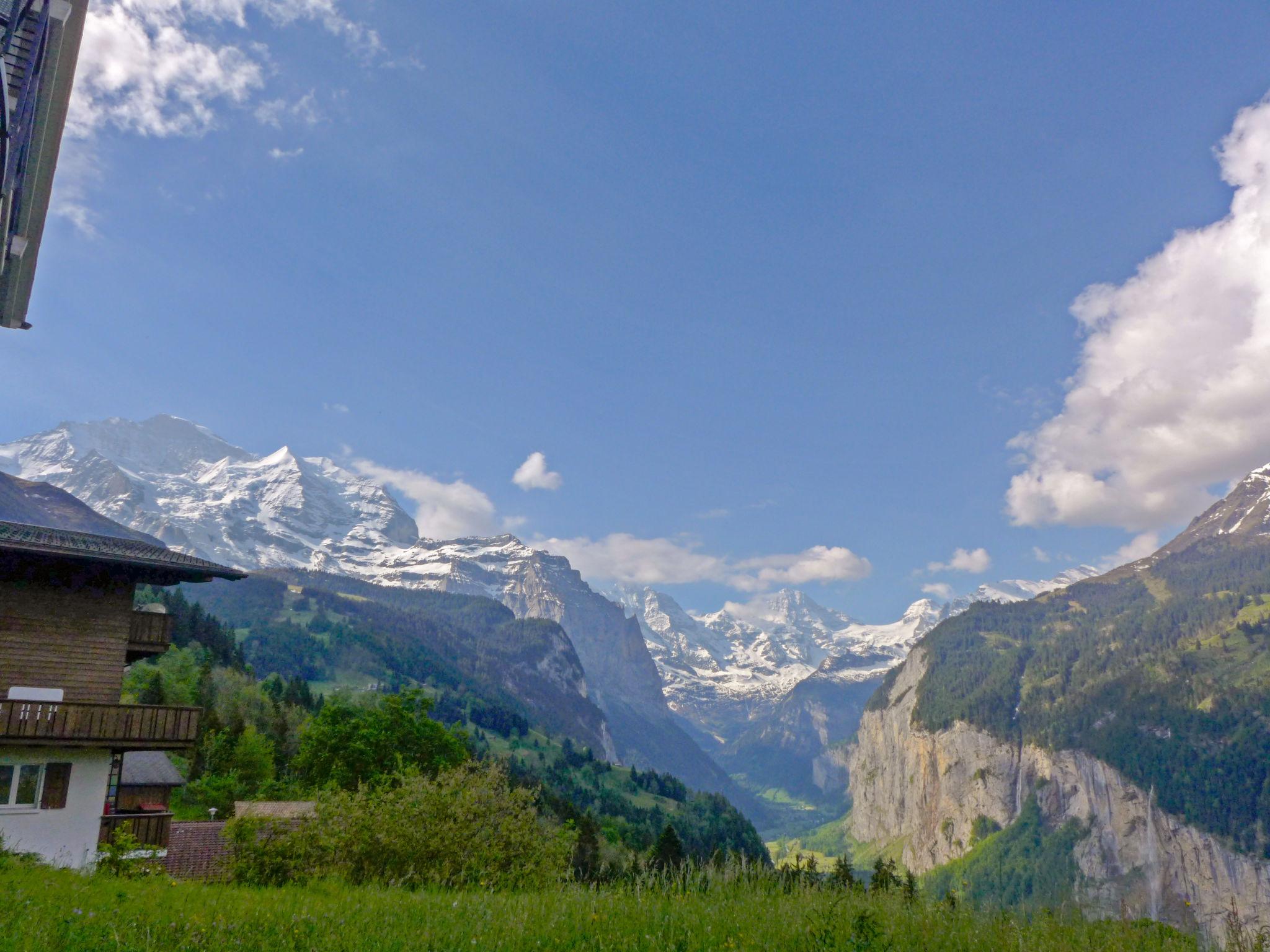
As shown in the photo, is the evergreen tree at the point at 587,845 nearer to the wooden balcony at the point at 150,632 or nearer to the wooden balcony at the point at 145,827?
the wooden balcony at the point at 145,827

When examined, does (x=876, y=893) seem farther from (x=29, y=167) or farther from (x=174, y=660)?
(x=174, y=660)

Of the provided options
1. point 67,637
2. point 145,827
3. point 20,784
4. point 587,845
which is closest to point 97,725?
point 20,784

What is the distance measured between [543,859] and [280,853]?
287 inches

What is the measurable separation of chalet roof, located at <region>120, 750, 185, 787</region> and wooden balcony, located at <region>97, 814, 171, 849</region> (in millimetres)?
31452

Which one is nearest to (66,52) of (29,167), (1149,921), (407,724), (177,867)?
(29,167)

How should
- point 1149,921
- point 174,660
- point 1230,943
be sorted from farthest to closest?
point 174,660 < point 1149,921 < point 1230,943

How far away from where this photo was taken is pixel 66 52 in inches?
918

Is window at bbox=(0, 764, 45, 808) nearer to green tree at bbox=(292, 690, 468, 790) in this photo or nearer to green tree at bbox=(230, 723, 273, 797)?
green tree at bbox=(292, 690, 468, 790)

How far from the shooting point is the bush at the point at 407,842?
69.3 feet

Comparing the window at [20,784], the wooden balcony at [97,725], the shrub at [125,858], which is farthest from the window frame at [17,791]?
the shrub at [125,858]

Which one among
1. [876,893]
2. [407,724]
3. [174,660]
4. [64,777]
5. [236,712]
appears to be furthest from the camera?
[174,660]

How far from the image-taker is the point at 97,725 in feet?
88.8

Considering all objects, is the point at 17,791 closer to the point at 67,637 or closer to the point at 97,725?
the point at 97,725

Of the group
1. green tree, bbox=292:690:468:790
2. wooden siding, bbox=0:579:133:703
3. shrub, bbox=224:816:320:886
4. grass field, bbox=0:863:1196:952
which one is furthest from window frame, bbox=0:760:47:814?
green tree, bbox=292:690:468:790
